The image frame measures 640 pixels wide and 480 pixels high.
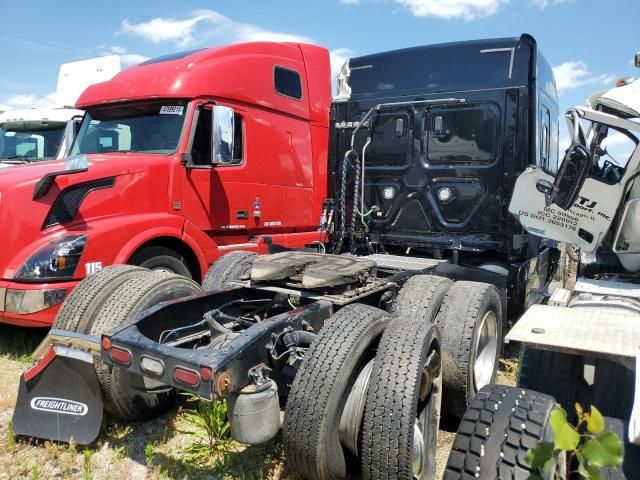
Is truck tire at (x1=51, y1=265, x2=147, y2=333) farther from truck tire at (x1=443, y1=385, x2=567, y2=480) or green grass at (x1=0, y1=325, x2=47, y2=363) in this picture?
truck tire at (x1=443, y1=385, x2=567, y2=480)

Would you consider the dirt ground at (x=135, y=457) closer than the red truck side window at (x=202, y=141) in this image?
Yes

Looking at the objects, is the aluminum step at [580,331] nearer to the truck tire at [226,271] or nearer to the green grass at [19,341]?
the truck tire at [226,271]

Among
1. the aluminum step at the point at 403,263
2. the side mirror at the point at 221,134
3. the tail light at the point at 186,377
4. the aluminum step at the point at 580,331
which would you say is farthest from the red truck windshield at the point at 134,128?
the aluminum step at the point at 580,331

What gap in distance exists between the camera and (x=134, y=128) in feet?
17.8

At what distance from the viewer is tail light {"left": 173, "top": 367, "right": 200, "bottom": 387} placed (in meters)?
2.23

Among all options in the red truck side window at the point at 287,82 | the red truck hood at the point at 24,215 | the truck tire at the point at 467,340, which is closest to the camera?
the truck tire at the point at 467,340

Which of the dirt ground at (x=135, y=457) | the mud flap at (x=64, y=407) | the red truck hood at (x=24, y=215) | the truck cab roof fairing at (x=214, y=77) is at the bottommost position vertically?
the dirt ground at (x=135, y=457)

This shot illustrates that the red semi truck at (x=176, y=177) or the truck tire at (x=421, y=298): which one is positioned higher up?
the red semi truck at (x=176, y=177)

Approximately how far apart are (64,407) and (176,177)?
261cm

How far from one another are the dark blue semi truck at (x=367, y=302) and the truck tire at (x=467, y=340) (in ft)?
0.05

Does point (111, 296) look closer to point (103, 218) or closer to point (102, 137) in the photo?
point (103, 218)

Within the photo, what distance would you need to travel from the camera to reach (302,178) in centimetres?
665

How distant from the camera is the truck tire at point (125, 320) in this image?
3.00 m

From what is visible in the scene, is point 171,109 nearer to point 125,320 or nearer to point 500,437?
point 125,320
